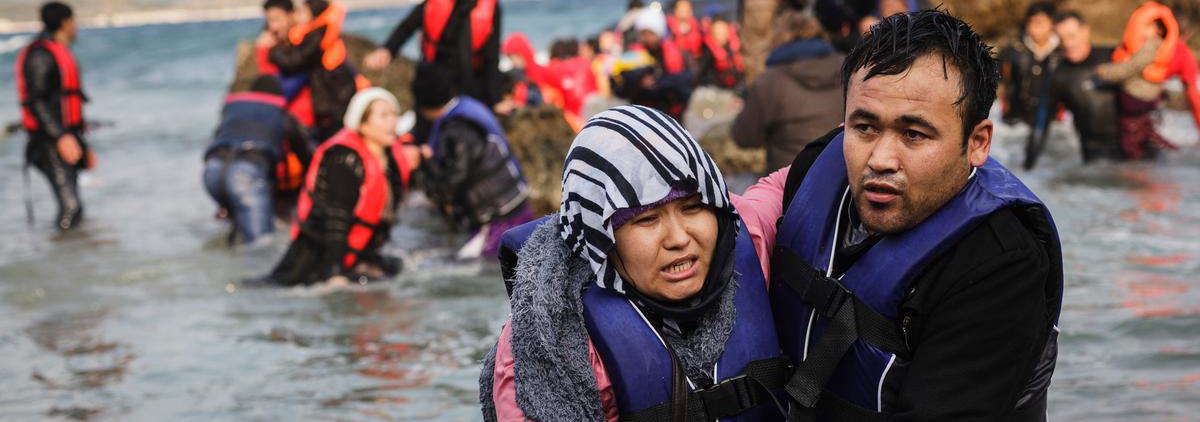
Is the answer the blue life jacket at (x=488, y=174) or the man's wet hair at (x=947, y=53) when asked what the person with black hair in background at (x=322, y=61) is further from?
the man's wet hair at (x=947, y=53)

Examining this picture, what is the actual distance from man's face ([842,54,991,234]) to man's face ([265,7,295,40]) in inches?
322

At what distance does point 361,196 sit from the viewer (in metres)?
7.73

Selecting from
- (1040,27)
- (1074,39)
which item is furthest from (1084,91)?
(1040,27)

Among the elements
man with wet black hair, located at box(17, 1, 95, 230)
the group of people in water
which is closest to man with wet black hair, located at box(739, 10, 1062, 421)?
the group of people in water

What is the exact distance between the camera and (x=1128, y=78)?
407 inches

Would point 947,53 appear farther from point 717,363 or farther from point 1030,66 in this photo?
point 1030,66

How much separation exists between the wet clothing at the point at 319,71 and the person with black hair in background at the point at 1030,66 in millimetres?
5578

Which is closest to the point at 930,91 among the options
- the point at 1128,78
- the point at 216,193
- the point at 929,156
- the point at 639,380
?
the point at 929,156

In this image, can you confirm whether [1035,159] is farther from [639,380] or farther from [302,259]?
[639,380]

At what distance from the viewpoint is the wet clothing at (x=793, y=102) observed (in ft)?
20.8

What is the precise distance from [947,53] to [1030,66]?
10.2 meters

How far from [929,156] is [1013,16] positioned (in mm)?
13716

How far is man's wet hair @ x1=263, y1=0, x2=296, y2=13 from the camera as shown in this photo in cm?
1017

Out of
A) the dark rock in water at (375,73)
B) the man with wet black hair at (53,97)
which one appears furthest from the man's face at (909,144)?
the dark rock in water at (375,73)
